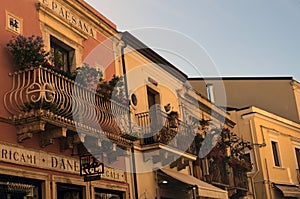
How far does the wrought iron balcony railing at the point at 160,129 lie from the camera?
14.6m

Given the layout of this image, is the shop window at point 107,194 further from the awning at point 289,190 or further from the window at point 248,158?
the awning at point 289,190

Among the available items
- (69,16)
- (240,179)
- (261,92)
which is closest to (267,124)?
(240,179)

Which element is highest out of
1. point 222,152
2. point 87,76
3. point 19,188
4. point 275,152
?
point 275,152

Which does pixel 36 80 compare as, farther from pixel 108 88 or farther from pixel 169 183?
pixel 169 183

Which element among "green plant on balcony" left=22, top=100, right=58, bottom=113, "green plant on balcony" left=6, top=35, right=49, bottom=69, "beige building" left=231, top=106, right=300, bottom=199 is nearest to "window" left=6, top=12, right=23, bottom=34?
"green plant on balcony" left=6, top=35, right=49, bottom=69

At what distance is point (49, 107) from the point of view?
387 inches

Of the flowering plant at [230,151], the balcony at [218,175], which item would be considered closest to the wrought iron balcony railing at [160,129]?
the flowering plant at [230,151]

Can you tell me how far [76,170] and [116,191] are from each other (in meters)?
1.85

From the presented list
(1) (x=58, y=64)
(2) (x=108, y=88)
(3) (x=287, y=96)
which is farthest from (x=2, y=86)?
(3) (x=287, y=96)

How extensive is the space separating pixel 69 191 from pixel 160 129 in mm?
4091

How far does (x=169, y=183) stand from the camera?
618 inches

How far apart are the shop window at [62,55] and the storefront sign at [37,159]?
2.04 m

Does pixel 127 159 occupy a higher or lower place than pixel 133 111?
lower

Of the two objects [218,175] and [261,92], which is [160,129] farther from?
[261,92]
